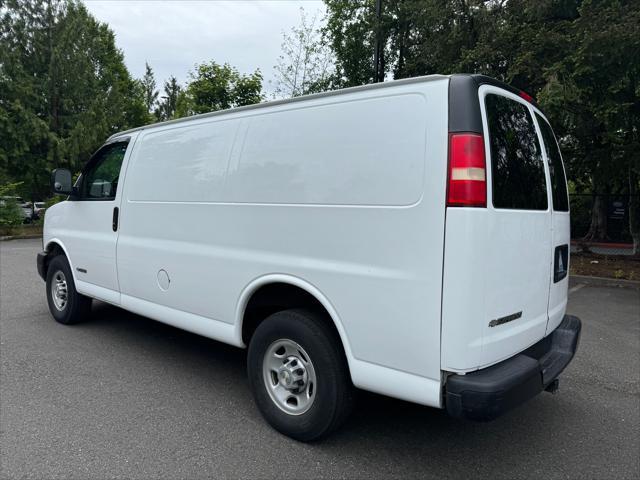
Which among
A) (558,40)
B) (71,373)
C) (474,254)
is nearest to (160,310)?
(71,373)

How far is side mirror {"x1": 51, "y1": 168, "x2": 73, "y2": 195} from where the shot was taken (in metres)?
4.89

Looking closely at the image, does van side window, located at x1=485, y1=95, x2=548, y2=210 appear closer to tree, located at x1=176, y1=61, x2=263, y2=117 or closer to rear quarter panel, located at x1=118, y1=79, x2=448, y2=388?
rear quarter panel, located at x1=118, y1=79, x2=448, y2=388

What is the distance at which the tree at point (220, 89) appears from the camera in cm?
1499

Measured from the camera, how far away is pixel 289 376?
118 inches

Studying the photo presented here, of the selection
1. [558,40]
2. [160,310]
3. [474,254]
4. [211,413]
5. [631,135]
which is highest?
[558,40]

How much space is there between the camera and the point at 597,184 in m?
11.2

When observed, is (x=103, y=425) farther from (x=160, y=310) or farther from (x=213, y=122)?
(x=213, y=122)

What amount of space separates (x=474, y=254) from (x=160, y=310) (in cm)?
271

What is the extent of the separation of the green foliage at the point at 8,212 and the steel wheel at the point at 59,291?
1346 centimetres

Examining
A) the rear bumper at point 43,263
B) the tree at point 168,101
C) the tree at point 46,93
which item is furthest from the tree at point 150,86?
the rear bumper at point 43,263

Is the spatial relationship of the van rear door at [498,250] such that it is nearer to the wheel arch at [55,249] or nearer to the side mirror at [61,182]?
the side mirror at [61,182]

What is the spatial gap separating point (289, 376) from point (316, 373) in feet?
0.84

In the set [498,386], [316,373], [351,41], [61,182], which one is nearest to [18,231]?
[351,41]

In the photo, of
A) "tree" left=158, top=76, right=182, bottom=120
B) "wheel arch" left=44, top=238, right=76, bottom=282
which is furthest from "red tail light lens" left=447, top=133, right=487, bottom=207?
"tree" left=158, top=76, right=182, bottom=120
